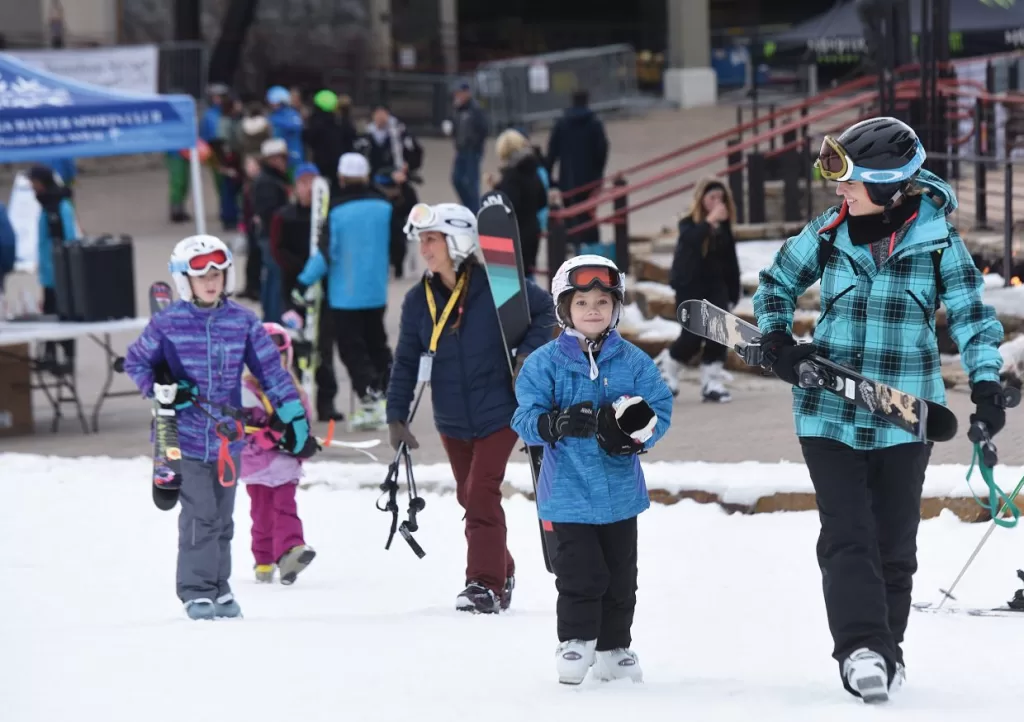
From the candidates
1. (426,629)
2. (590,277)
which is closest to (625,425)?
(590,277)

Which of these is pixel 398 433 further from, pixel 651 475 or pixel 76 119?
pixel 76 119

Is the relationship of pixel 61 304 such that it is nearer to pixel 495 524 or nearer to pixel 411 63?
pixel 495 524

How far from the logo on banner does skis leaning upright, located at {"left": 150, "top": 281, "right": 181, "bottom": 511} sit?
5.96 meters

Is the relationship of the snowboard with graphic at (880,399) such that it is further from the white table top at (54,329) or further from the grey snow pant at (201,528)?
the white table top at (54,329)

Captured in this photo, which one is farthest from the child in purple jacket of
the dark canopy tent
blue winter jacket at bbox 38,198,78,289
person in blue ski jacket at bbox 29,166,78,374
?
the dark canopy tent

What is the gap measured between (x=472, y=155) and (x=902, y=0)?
7060 millimetres

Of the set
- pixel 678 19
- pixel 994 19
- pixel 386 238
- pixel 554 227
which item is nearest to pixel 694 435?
pixel 386 238

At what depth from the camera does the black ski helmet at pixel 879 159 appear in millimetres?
4723

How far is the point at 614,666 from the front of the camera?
17.0 ft

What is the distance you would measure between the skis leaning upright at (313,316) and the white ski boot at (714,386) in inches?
98.6

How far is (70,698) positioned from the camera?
16.4 ft

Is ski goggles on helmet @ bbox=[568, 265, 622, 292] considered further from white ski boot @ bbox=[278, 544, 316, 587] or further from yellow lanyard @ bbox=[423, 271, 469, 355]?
white ski boot @ bbox=[278, 544, 316, 587]

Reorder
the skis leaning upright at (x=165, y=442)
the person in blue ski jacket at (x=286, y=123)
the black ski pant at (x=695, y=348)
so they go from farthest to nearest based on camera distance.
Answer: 1. the person in blue ski jacket at (x=286, y=123)
2. the black ski pant at (x=695, y=348)
3. the skis leaning upright at (x=165, y=442)

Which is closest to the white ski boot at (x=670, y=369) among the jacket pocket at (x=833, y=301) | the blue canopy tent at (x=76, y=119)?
the blue canopy tent at (x=76, y=119)
